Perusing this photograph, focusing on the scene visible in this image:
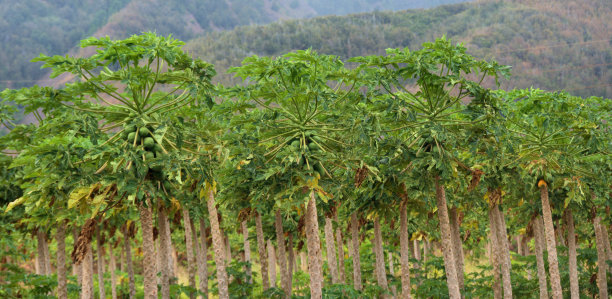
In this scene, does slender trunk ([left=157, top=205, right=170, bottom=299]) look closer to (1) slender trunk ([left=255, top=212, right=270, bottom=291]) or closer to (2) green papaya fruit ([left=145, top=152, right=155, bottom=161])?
(1) slender trunk ([left=255, top=212, right=270, bottom=291])

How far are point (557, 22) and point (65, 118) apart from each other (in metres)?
112

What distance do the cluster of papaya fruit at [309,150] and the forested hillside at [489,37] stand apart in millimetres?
75773

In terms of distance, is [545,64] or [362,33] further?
[362,33]

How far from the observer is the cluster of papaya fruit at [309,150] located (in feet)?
37.5

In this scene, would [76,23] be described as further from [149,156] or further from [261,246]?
[149,156]

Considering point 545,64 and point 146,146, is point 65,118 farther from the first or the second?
point 545,64

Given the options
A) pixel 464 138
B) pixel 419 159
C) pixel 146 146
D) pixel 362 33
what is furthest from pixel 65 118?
pixel 362 33

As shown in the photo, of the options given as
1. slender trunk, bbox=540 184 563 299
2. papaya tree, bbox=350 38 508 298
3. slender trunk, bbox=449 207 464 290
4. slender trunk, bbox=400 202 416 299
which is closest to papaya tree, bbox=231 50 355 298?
papaya tree, bbox=350 38 508 298

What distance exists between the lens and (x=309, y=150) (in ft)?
38.5

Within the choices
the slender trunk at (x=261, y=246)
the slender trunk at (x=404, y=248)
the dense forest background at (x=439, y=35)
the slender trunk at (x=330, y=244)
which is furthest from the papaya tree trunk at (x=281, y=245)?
the dense forest background at (x=439, y=35)

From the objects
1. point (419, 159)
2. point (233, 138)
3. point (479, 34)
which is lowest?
point (419, 159)

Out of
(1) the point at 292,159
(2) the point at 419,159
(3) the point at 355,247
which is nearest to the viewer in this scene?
(1) the point at 292,159

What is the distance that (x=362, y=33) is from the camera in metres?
116

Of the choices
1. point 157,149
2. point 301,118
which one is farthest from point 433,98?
point 157,149
